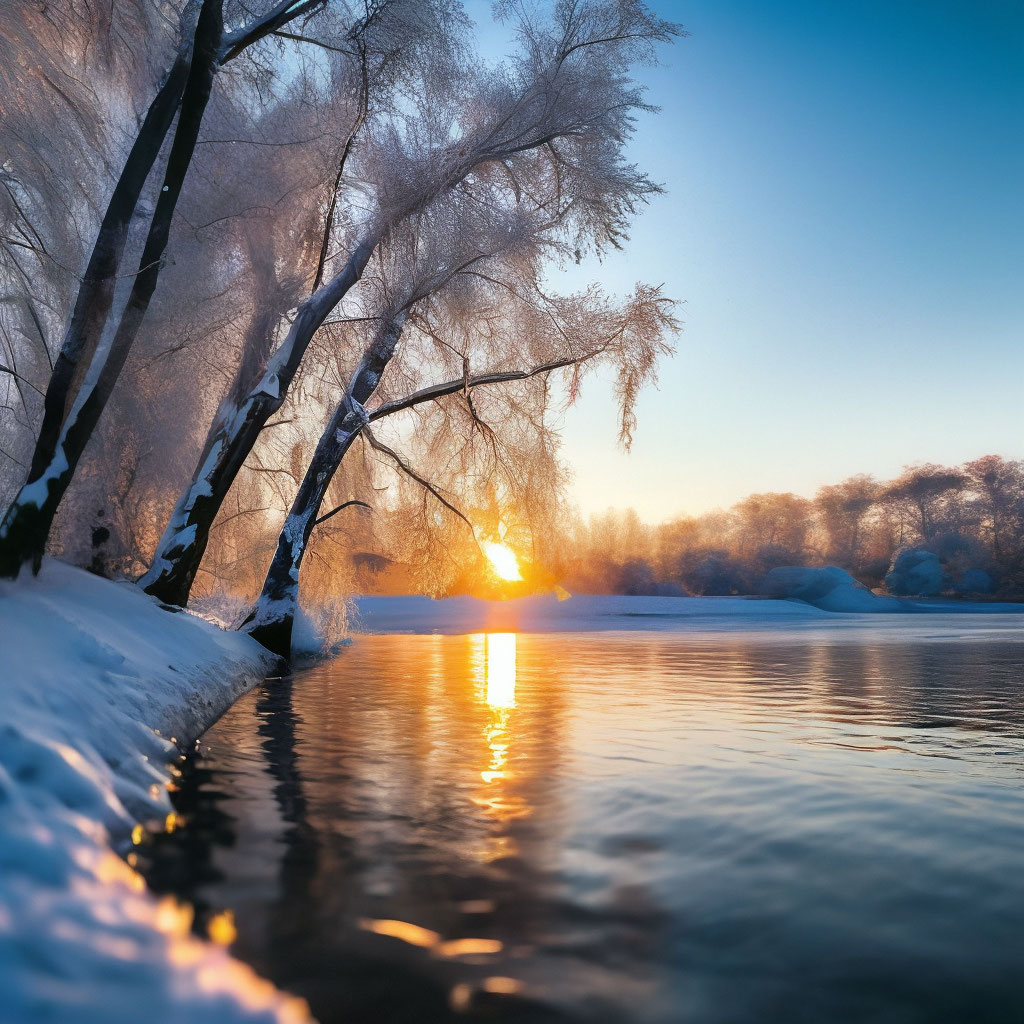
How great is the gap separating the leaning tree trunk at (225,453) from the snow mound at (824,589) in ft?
104

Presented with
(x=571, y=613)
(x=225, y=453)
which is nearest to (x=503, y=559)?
(x=225, y=453)

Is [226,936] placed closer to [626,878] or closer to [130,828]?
[130,828]

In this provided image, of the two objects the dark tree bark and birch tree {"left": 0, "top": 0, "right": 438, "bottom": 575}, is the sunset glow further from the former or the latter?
birch tree {"left": 0, "top": 0, "right": 438, "bottom": 575}

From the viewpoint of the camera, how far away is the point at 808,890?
2.50m

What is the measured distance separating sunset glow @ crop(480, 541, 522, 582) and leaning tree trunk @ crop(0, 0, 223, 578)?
6.94 m

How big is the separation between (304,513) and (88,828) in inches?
Result: 344

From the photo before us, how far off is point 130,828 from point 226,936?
41.2 inches

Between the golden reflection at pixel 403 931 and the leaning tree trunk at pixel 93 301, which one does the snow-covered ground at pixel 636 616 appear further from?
the golden reflection at pixel 403 931

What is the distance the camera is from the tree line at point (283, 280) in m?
6.23

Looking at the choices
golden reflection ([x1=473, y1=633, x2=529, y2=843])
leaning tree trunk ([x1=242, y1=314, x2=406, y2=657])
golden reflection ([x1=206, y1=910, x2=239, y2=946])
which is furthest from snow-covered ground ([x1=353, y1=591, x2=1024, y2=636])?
golden reflection ([x1=206, y1=910, x2=239, y2=946])

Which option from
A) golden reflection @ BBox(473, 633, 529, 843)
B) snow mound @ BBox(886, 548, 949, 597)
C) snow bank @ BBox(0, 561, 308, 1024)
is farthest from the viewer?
snow mound @ BBox(886, 548, 949, 597)

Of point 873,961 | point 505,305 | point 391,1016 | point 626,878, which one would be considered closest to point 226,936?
point 391,1016

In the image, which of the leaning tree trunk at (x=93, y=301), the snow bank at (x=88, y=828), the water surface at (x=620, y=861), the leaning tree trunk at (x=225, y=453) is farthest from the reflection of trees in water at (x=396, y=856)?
the leaning tree trunk at (x=225, y=453)

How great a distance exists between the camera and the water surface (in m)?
1.89
